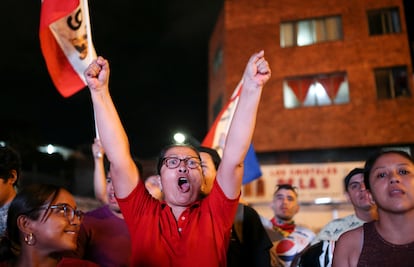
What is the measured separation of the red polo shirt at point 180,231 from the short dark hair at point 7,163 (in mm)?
1246

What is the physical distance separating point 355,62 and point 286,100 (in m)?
3.31

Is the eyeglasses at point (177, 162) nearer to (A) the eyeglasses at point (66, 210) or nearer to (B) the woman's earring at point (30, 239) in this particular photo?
(A) the eyeglasses at point (66, 210)

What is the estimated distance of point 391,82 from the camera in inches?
669

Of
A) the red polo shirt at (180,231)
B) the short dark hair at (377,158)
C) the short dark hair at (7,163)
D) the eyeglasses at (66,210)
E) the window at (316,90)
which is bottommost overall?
the red polo shirt at (180,231)

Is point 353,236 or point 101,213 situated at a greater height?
point 101,213

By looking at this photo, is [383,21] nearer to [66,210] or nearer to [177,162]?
[177,162]

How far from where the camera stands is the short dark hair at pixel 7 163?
10.0 ft

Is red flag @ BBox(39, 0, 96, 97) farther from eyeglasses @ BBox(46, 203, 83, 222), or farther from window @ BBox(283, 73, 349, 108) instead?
window @ BBox(283, 73, 349, 108)

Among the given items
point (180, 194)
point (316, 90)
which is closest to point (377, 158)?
point (180, 194)

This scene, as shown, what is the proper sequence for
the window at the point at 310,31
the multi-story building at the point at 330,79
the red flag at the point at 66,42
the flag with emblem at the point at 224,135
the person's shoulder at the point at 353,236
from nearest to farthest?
the person's shoulder at the point at 353,236, the red flag at the point at 66,42, the flag with emblem at the point at 224,135, the multi-story building at the point at 330,79, the window at the point at 310,31

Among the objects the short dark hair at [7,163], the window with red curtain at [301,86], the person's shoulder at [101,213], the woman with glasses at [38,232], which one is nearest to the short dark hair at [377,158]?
the woman with glasses at [38,232]

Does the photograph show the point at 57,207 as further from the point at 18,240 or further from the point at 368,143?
the point at 368,143

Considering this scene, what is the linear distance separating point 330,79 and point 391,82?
252cm

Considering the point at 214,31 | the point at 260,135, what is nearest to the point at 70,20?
the point at 260,135
